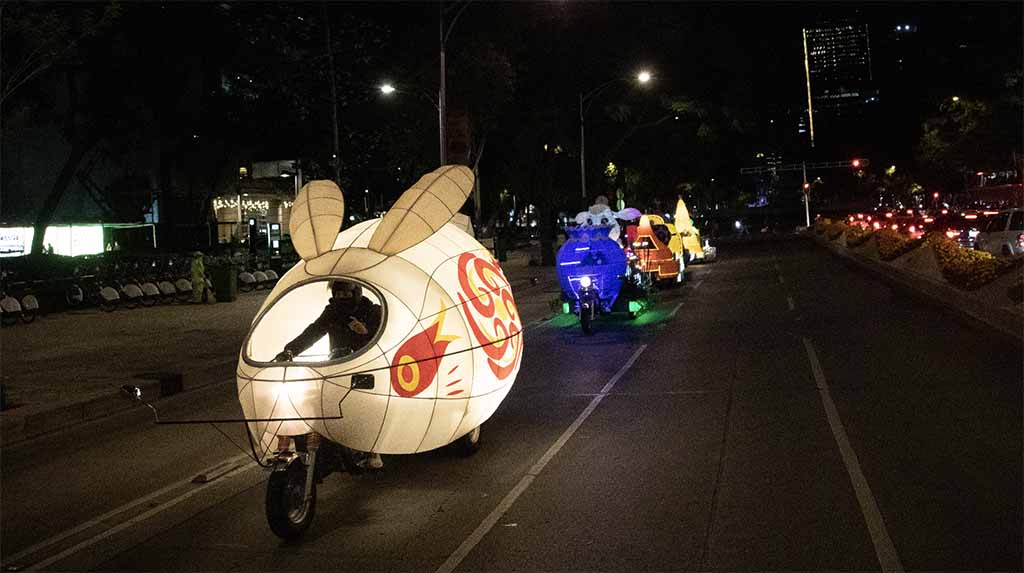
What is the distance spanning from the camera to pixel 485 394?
841cm

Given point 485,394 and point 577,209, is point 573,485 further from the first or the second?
point 577,209

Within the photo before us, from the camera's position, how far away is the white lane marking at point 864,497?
6.28 metres

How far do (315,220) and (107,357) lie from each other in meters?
9.77

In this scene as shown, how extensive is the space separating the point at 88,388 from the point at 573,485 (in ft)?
25.3

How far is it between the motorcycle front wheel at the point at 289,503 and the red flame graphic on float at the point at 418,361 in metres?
0.86

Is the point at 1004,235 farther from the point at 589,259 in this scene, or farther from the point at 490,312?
the point at 490,312

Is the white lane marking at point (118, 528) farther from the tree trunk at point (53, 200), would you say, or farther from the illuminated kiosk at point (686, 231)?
the illuminated kiosk at point (686, 231)

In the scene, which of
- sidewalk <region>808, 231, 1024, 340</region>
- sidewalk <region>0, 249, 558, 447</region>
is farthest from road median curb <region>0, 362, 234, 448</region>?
sidewalk <region>808, 231, 1024, 340</region>

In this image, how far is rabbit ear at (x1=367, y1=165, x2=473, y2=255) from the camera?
7816mm

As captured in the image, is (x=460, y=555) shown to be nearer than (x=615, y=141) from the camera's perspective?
Yes

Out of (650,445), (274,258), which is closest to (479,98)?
(274,258)

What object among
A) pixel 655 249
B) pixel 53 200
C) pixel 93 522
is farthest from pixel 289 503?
pixel 53 200

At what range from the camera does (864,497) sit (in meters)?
7.56

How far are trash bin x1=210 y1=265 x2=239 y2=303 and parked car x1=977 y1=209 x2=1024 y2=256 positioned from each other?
1984cm
